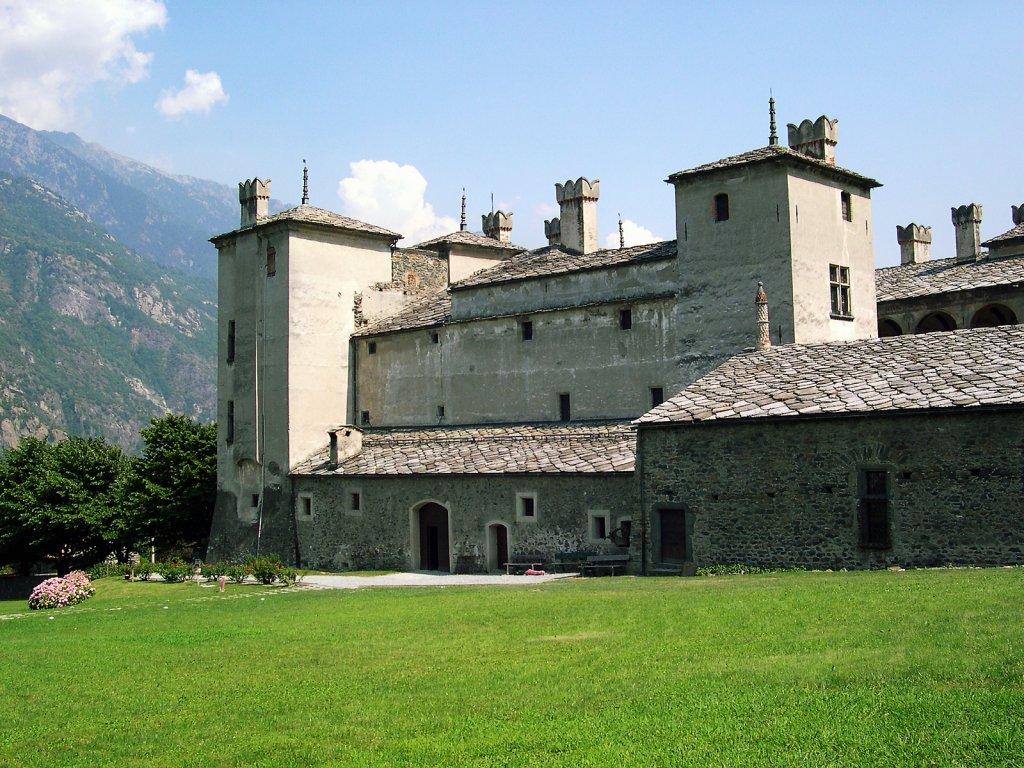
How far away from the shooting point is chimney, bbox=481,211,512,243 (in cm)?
5347

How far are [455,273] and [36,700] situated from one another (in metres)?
36.8

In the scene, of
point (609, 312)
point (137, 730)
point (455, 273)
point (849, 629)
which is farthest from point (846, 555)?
point (455, 273)

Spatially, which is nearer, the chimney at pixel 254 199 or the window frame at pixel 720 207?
the window frame at pixel 720 207

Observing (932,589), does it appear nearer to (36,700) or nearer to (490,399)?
(36,700)

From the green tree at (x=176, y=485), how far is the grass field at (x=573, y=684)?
90.2 feet

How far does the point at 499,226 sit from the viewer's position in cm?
5347

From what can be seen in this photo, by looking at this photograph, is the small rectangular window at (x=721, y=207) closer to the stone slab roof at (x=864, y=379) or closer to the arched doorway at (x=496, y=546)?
the stone slab roof at (x=864, y=379)

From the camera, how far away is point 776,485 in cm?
2678

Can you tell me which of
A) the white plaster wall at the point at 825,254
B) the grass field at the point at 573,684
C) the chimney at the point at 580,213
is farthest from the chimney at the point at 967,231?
the grass field at the point at 573,684

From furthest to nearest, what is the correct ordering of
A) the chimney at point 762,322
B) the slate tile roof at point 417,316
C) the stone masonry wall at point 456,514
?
the slate tile roof at point 417,316, the stone masonry wall at point 456,514, the chimney at point 762,322

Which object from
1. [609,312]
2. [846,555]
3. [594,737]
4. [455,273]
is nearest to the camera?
[594,737]

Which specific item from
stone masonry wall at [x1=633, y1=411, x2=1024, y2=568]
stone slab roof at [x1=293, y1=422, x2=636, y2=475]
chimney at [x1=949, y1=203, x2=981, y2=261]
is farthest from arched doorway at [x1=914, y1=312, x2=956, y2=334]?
stone masonry wall at [x1=633, y1=411, x2=1024, y2=568]

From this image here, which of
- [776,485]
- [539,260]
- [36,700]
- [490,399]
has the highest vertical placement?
[539,260]

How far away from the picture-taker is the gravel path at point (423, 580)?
1212 inches
